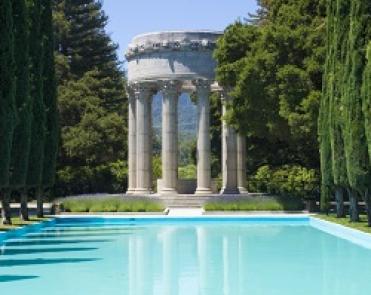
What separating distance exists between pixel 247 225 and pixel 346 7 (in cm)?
1284

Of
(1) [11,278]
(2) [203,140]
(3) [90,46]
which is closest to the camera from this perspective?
(1) [11,278]

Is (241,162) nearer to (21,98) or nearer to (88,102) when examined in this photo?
(88,102)

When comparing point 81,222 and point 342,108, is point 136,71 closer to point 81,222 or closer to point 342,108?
point 81,222

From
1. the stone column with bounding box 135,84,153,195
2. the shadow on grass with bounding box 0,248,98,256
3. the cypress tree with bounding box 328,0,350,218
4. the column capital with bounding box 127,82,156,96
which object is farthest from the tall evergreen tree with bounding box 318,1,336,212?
the column capital with bounding box 127,82,156,96

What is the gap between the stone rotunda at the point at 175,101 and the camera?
5262cm

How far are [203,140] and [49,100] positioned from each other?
1459cm

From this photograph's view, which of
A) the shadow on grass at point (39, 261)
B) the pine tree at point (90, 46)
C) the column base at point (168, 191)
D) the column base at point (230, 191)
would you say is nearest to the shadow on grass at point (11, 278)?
the shadow on grass at point (39, 261)

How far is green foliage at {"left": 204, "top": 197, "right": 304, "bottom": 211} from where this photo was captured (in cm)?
4688

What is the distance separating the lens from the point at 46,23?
1592 inches

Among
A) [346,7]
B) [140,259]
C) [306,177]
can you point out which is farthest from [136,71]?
[140,259]

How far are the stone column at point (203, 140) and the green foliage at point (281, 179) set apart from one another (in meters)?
12.1

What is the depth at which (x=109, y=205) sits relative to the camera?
159 ft

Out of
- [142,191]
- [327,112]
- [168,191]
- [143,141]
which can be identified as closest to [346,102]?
[327,112]

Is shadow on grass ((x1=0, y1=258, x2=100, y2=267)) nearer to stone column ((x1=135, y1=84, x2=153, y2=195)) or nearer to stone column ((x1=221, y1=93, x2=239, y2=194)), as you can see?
stone column ((x1=221, y1=93, x2=239, y2=194))
